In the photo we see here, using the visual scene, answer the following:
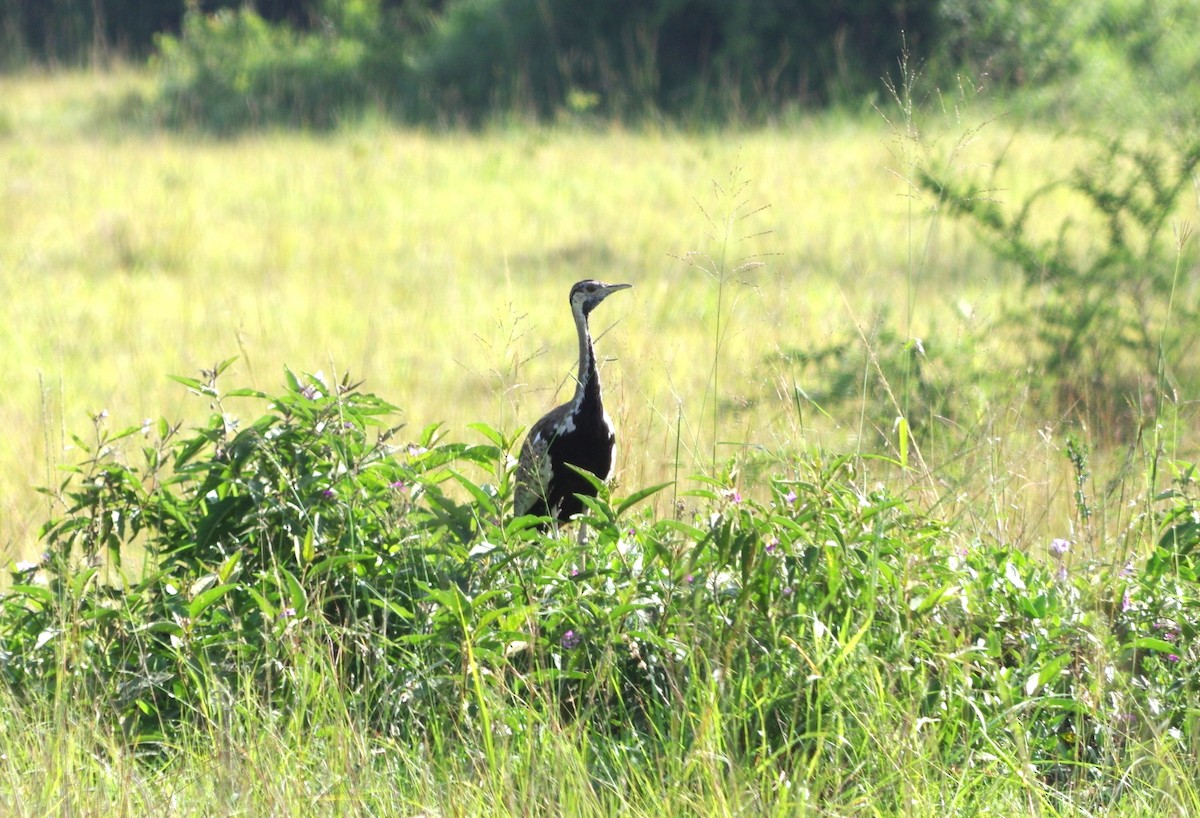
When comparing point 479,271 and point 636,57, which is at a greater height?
point 636,57

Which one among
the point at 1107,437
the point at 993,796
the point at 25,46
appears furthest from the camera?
the point at 25,46

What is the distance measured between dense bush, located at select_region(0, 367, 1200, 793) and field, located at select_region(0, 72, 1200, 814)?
0.08 metres

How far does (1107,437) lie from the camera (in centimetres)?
457

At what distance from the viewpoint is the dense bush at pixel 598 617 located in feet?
Result: 8.41

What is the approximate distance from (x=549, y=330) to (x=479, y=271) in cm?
145

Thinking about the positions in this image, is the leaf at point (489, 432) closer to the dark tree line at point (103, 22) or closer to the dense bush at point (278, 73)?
the dense bush at point (278, 73)

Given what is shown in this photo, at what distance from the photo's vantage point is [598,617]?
8.85ft

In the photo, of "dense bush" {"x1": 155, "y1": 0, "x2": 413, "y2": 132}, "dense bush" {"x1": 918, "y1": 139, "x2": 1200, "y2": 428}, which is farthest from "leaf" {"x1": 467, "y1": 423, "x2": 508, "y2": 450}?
"dense bush" {"x1": 155, "y1": 0, "x2": 413, "y2": 132}

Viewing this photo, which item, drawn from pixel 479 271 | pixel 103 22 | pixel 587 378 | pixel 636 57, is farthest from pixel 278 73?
pixel 587 378

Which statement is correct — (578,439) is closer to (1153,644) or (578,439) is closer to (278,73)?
(1153,644)

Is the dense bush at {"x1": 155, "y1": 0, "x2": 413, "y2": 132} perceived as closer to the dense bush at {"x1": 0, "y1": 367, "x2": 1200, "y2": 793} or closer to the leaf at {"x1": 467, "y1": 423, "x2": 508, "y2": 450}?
the dense bush at {"x1": 0, "y1": 367, "x2": 1200, "y2": 793}

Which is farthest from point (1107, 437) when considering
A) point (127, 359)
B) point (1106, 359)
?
point (127, 359)

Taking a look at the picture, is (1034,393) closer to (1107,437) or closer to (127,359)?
(1107,437)

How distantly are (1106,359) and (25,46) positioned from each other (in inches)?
633
